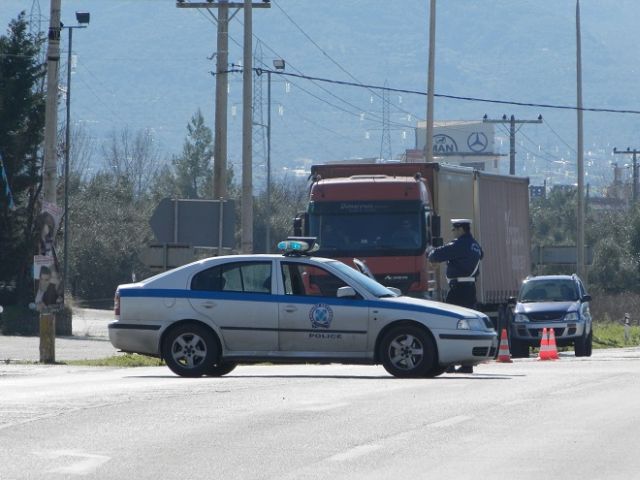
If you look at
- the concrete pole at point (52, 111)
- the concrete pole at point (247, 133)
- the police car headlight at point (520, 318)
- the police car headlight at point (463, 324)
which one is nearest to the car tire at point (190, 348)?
the police car headlight at point (463, 324)

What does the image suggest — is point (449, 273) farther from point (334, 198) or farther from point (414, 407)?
point (414, 407)

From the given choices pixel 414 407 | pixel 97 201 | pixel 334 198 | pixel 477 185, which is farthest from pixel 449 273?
pixel 97 201

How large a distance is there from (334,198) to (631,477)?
16011mm

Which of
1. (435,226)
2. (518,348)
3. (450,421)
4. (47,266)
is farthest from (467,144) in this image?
(450,421)

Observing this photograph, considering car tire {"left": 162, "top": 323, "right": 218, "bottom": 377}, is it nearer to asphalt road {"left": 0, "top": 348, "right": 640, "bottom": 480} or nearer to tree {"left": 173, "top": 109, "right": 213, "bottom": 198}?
asphalt road {"left": 0, "top": 348, "right": 640, "bottom": 480}

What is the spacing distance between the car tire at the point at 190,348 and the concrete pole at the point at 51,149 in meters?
6.47

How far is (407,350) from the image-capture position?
1761cm

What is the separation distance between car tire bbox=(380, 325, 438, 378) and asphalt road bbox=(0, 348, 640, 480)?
0.87 ft

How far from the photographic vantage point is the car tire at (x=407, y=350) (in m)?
17.6

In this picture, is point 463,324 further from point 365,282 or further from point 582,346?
point 582,346

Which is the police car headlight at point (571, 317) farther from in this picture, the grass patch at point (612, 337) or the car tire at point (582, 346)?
the grass patch at point (612, 337)

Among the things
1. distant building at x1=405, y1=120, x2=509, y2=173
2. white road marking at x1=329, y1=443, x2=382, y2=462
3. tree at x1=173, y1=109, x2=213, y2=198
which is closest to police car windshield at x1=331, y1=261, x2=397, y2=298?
white road marking at x1=329, y1=443, x2=382, y2=462

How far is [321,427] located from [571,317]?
1949 cm

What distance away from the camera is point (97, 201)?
80.5 m
